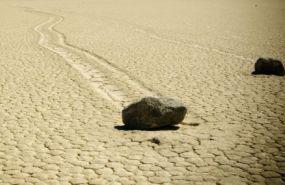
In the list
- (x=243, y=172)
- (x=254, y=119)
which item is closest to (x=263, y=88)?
(x=254, y=119)

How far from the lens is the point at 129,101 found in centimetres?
855

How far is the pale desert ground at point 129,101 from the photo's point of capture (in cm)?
540

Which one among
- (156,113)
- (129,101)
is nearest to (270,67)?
(129,101)

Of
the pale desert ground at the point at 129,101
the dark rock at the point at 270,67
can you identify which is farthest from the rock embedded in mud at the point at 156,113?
the dark rock at the point at 270,67

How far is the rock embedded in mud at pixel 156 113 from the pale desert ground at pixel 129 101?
0.66 ft

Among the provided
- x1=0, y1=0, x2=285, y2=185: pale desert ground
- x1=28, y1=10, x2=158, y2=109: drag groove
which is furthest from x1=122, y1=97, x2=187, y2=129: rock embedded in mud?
x1=28, y1=10, x2=158, y2=109: drag groove

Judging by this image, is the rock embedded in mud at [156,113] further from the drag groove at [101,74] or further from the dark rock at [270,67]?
the dark rock at [270,67]

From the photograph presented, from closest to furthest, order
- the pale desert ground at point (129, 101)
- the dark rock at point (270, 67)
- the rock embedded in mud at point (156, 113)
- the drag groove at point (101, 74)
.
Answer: the pale desert ground at point (129, 101) < the rock embedded in mud at point (156, 113) < the drag groove at point (101, 74) < the dark rock at point (270, 67)

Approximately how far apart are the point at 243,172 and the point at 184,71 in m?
6.39

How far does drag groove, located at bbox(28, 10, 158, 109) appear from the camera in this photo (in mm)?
9086

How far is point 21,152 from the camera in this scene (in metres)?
6.05

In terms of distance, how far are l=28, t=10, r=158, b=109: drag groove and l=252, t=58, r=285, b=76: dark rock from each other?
3407mm

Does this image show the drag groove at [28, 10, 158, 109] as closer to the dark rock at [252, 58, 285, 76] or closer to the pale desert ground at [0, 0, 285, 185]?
the pale desert ground at [0, 0, 285, 185]

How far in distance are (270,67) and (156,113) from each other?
5.26m
